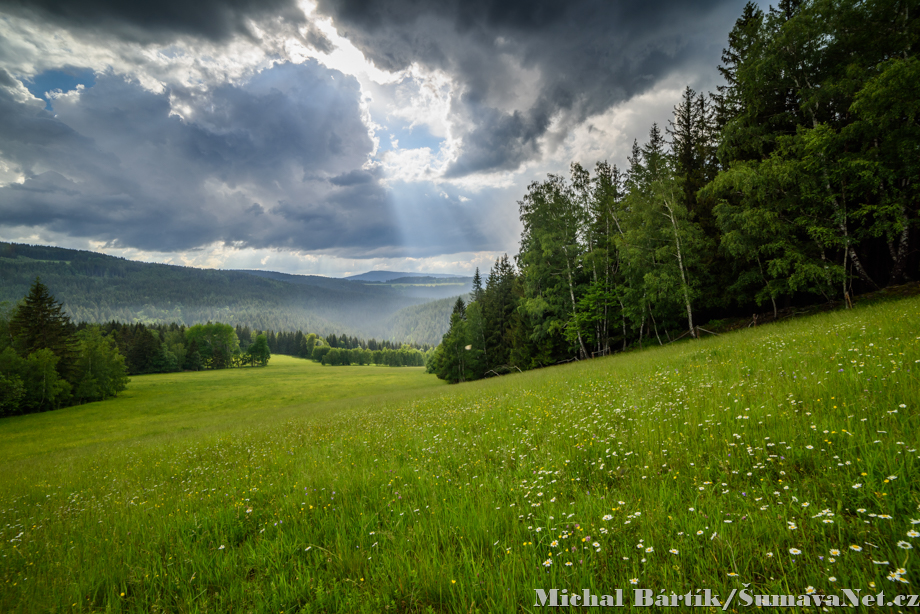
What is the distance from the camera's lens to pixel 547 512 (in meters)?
3.29

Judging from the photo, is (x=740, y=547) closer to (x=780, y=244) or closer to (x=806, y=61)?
(x=780, y=244)

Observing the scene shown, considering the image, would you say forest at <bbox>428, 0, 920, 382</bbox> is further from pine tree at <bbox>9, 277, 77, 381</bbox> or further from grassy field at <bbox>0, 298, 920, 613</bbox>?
pine tree at <bbox>9, 277, 77, 381</bbox>

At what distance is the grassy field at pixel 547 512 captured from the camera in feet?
7.60

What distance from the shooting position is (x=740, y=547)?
2.31 metres

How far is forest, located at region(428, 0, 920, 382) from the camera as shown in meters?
16.3

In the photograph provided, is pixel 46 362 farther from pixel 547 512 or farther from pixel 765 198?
pixel 765 198

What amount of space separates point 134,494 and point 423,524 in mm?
6623

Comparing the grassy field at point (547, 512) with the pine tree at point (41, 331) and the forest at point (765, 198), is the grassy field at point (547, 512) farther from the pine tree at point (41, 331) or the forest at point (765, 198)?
the pine tree at point (41, 331)

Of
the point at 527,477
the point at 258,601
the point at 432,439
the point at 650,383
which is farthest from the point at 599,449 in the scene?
the point at 650,383

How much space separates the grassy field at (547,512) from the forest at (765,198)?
15.4m

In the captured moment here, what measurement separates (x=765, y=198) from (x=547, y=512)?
85.5 feet

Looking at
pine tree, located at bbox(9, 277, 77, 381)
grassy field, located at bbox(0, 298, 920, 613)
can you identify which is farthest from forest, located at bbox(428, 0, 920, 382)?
pine tree, located at bbox(9, 277, 77, 381)

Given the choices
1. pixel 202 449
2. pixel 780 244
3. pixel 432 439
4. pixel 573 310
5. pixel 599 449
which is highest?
pixel 780 244

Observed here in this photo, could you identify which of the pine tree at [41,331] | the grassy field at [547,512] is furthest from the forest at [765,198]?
the pine tree at [41,331]
